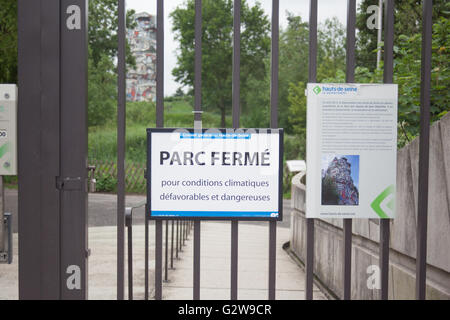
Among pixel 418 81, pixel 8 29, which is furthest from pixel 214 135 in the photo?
pixel 8 29

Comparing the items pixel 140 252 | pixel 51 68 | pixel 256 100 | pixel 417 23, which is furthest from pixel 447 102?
pixel 256 100

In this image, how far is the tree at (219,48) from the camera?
91.6 ft

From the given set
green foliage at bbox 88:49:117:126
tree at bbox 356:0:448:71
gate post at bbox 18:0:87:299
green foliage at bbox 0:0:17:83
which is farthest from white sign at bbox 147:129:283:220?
green foliage at bbox 88:49:117:126

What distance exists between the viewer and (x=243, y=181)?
7.57ft

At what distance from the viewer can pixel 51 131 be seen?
2275 millimetres

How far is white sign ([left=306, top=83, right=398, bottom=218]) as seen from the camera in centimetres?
233

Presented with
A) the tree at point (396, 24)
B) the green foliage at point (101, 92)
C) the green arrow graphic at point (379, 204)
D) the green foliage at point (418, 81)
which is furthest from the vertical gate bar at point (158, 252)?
the green foliage at point (101, 92)

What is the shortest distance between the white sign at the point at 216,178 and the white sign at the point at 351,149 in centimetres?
19

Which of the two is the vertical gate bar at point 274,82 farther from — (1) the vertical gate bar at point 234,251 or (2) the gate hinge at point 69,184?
(2) the gate hinge at point 69,184

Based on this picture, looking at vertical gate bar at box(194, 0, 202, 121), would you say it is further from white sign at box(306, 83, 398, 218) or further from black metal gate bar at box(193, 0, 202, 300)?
white sign at box(306, 83, 398, 218)

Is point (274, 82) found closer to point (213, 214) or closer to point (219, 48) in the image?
point (213, 214)

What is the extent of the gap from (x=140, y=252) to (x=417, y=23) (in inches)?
688

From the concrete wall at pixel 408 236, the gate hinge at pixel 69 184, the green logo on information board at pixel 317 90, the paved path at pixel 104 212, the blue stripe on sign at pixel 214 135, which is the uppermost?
the green logo on information board at pixel 317 90

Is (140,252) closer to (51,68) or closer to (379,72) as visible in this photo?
(379,72)
